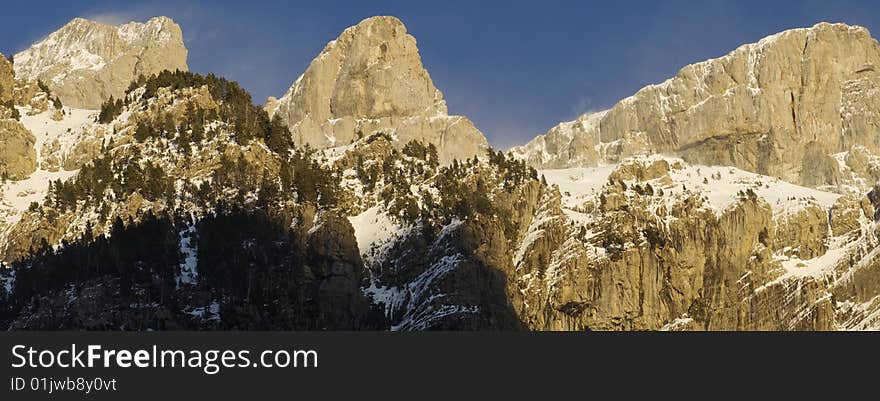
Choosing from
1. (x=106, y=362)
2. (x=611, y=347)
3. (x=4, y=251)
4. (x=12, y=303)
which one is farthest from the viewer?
(x=4, y=251)

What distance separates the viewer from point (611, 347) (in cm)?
11762

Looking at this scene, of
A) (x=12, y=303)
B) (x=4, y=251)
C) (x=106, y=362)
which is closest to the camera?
(x=106, y=362)

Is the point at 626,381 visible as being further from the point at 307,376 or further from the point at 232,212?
the point at 232,212

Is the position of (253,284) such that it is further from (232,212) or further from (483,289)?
(483,289)

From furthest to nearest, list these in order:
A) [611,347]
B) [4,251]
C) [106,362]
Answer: [4,251] → [611,347] → [106,362]

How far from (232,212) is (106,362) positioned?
88796 millimetres

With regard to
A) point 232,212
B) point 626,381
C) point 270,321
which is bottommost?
point 626,381

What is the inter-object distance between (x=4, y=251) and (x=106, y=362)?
305ft

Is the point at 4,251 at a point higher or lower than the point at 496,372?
higher

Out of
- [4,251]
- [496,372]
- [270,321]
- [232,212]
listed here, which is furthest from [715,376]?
[4,251]

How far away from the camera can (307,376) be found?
11031 centimetres

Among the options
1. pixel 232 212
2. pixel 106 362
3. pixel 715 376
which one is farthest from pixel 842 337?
pixel 232 212

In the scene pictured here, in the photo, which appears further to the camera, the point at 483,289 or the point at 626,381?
the point at 483,289

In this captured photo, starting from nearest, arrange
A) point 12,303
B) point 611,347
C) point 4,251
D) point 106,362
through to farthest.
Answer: point 106,362 → point 611,347 → point 12,303 → point 4,251
